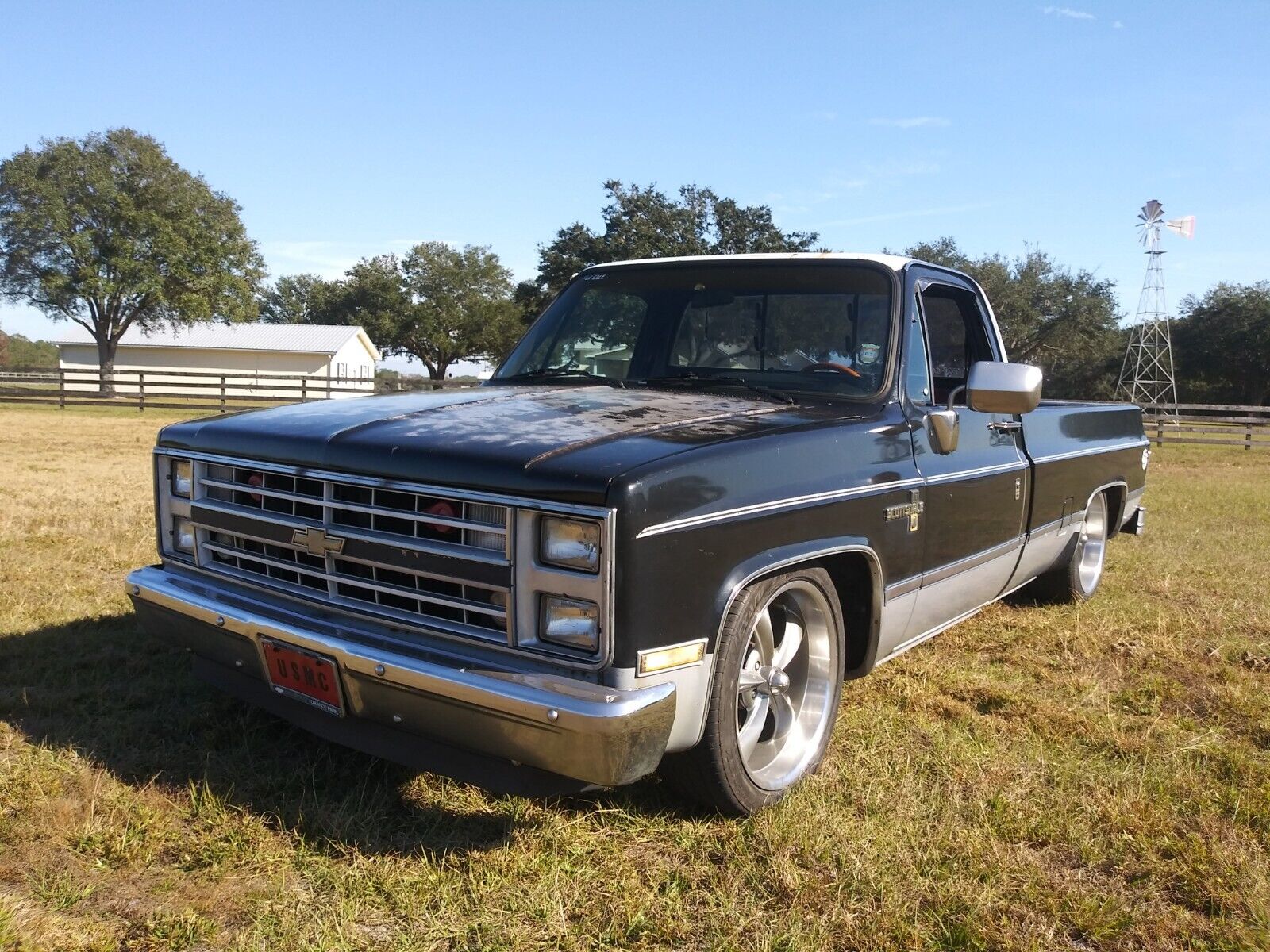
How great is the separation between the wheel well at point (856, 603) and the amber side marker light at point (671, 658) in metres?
0.85

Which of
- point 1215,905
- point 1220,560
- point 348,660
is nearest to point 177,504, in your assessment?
point 348,660

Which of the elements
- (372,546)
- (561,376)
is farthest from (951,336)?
(372,546)

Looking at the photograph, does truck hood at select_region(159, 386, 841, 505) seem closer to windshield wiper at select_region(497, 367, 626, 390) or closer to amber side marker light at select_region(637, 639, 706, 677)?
windshield wiper at select_region(497, 367, 626, 390)

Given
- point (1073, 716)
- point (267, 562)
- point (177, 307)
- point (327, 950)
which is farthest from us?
point (177, 307)

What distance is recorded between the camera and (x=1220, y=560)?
23.7ft

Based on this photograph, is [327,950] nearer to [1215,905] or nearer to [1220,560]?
[1215,905]

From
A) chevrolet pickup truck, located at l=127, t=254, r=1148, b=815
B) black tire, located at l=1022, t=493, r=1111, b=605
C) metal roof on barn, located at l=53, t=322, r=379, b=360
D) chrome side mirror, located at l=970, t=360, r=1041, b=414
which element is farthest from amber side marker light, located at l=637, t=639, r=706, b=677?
metal roof on barn, located at l=53, t=322, r=379, b=360

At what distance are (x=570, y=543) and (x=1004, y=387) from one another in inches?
79.6

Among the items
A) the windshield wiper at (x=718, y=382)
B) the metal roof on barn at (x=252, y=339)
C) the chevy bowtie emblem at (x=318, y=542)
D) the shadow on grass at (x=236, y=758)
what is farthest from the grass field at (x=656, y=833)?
the metal roof on barn at (x=252, y=339)

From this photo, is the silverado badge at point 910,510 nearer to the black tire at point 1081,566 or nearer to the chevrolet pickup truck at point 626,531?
the chevrolet pickup truck at point 626,531

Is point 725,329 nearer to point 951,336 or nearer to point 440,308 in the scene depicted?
point 951,336

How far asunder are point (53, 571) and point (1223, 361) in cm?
4771

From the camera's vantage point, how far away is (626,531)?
2332 millimetres

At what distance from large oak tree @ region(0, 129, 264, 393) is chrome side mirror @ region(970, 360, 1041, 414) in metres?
43.9
